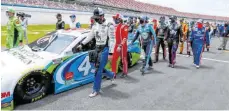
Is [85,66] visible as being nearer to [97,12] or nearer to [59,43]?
[59,43]

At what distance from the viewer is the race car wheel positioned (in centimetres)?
404

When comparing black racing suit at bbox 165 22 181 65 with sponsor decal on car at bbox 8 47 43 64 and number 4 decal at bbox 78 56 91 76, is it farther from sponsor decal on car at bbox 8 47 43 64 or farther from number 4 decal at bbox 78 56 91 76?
sponsor decal on car at bbox 8 47 43 64

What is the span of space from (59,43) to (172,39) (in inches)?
168

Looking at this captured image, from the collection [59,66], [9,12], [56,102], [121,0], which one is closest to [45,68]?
A: [59,66]

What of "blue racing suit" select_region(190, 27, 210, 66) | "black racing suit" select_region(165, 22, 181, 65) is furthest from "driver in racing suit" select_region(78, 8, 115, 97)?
"blue racing suit" select_region(190, 27, 210, 66)

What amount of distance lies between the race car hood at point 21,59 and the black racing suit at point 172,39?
455 centimetres

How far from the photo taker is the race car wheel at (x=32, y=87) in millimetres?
4038

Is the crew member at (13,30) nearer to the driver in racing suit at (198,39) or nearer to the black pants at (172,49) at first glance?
the black pants at (172,49)

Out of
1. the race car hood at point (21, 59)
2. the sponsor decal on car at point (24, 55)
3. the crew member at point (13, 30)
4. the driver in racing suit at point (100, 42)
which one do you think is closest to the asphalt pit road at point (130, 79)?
the driver in racing suit at point (100, 42)

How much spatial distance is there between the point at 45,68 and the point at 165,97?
8.38ft

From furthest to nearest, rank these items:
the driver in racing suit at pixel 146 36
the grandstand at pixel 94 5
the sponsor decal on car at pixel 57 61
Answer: the grandstand at pixel 94 5 < the driver in racing suit at pixel 146 36 < the sponsor decal on car at pixel 57 61

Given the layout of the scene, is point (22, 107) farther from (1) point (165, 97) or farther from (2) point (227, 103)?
(2) point (227, 103)

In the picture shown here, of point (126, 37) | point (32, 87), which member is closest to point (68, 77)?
point (32, 87)

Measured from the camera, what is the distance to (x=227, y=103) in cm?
457
